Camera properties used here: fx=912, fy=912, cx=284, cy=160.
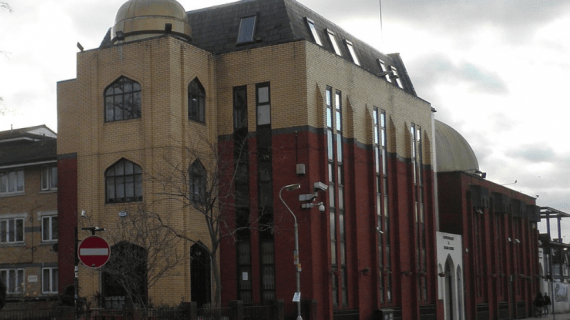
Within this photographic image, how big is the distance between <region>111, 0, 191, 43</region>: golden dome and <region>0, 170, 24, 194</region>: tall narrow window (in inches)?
392

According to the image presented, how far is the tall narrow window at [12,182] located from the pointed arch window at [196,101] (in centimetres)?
1176

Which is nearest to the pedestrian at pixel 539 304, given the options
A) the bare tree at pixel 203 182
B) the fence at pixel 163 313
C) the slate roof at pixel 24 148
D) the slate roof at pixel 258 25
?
the slate roof at pixel 258 25

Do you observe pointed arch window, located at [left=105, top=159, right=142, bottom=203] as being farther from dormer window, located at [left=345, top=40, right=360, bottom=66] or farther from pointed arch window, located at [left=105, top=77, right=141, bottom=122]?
dormer window, located at [left=345, top=40, right=360, bottom=66]

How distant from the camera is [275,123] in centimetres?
4000

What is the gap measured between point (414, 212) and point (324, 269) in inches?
479

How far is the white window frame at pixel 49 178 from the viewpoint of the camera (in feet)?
149

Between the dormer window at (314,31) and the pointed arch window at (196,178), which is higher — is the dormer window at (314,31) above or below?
above

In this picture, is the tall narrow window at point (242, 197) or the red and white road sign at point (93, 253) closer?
the red and white road sign at point (93, 253)

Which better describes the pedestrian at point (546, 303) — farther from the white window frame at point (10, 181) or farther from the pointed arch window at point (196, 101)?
the white window frame at point (10, 181)

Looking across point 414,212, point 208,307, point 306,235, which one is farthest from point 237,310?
point 414,212

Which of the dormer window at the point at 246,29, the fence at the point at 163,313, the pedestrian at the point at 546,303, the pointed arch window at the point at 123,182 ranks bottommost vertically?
the pedestrian at the point at 546,303

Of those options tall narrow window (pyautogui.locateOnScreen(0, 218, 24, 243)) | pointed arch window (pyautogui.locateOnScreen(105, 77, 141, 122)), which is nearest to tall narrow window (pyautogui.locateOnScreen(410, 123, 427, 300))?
pointed arch window (pyautogui.locateOnScreen(105, 77, 141, 122))

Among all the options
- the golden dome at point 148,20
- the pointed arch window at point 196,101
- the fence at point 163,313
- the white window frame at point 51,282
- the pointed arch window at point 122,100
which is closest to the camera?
the fence at point 163,313

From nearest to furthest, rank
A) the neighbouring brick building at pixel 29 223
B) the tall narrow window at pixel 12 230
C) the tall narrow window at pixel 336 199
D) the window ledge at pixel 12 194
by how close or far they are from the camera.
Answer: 1. the tall narrow window at pixel 336 199
2. the neighbouring brick building at pixel 29 223
3. the tall narrow window at pixel 12 230
4. the window ledge at pixel 12 194
